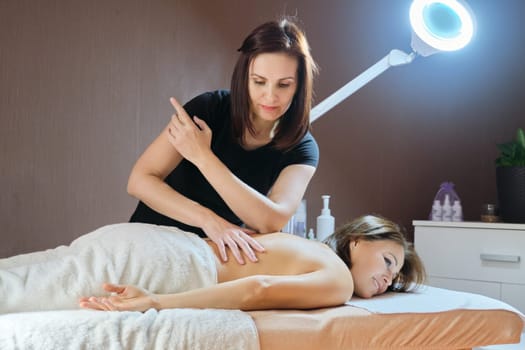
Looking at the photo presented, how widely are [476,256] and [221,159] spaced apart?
1340mm

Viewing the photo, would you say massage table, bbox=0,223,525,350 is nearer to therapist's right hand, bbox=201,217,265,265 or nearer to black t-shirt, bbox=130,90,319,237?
therapist's right hand, bbox=201,217,265,265

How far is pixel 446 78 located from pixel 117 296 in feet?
7.53

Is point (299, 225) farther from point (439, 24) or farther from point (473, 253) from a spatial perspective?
point (439, 24)

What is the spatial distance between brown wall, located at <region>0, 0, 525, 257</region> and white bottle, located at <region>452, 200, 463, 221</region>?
258mm

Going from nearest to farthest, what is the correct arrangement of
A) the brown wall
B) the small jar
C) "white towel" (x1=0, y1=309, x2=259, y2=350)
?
"white towel" (x1=0, y1=309, x2=259, y2=350)
the brown wall
the small jar

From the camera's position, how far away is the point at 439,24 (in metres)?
2.18

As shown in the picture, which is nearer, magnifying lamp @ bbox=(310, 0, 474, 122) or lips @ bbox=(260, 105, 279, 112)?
lips @ bbox=(260, 105, 279, 112)

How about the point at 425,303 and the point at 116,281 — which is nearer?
the point at 116,281

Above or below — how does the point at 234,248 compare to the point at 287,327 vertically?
above

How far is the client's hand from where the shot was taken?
1.06 metres

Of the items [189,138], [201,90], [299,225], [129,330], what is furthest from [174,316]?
[201,90]

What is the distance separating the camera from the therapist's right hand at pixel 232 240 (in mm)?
1333

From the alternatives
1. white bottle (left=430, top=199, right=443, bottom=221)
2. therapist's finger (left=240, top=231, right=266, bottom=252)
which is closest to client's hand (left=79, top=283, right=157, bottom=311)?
therapist's finger (left=240, top=231, right=266, bottom=252)

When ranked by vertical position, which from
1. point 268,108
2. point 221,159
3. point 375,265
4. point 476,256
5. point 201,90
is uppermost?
point 201,90
